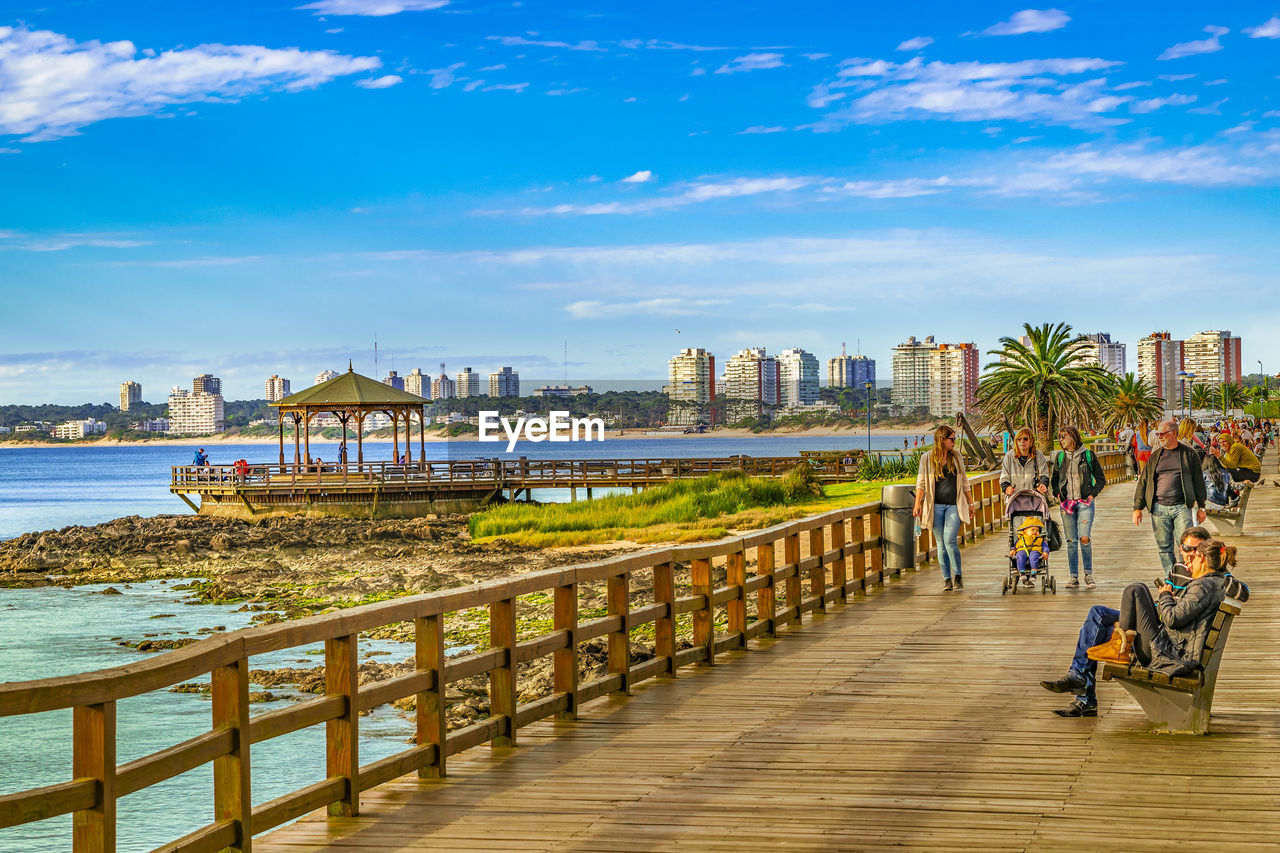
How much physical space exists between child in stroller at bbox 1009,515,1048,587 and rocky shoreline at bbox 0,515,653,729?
4.46 meters

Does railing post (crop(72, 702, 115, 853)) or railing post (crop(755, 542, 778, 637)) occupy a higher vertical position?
railing post (crop(72, 702, 115, 853))

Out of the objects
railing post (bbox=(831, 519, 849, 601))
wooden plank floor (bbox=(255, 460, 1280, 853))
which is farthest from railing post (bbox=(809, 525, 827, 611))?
wooden plank floor (bbox=(255, 460, 1280, 853))

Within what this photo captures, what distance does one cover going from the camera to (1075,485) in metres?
14.4

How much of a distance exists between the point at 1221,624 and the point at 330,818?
193 inches

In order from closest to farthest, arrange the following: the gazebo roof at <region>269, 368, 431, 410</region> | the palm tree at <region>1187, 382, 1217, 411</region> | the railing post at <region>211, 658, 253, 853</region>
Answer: the railing post at <region>211, 658, 253, 853</region> < the gazebo roof at <region>269, 368, 431, 410</region> < the palm tree at <region>1187, 382, 1217, 411</region>

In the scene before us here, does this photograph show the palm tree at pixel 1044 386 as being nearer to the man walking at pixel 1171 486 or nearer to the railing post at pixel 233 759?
the man walking at pixel 1171 486

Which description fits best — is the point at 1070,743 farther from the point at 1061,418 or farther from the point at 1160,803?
the point at 1061,418

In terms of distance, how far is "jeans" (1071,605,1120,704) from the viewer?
25.4 ft

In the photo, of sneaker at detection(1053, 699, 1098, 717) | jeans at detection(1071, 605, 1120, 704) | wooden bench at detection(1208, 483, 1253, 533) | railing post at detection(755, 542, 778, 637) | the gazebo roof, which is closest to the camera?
jeans at detection(1071, 605, 1120, 704)

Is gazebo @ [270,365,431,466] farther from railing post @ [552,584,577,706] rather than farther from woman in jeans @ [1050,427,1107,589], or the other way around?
railing post @ [552,584,577,706]

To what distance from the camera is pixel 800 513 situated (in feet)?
132

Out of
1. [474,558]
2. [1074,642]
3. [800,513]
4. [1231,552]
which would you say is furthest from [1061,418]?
[1231,552]

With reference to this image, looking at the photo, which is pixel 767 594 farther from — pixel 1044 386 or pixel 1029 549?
pixel 1044 386

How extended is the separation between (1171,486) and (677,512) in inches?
1196
